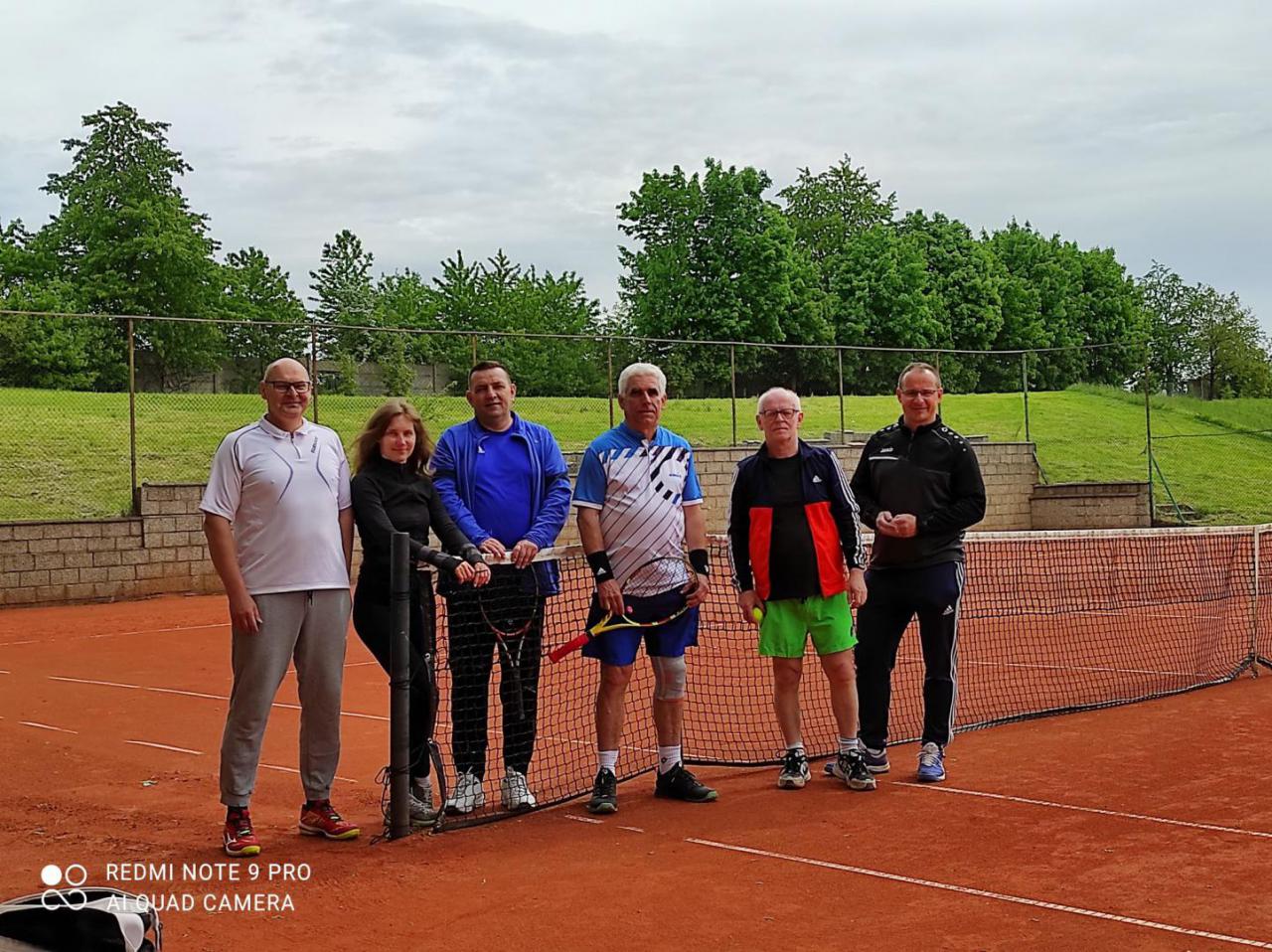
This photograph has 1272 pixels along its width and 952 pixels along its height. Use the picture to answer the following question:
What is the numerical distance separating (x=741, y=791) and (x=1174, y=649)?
272 inches

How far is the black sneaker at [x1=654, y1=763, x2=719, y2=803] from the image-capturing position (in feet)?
21.7

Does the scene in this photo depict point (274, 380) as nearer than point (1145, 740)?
Yes

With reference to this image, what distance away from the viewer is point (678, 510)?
6.59 metres

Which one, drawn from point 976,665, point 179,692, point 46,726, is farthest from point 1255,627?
point 46,726

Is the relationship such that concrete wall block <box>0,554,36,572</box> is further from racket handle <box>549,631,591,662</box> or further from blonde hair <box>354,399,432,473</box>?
blonde hair <box>354,399,432,473</box>

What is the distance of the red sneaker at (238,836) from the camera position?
221 inches

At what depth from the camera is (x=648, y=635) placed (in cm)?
658

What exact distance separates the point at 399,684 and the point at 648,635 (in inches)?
50.0

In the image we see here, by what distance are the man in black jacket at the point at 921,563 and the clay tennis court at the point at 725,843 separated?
0.33 meters

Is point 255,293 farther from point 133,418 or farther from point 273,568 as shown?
point 273,568

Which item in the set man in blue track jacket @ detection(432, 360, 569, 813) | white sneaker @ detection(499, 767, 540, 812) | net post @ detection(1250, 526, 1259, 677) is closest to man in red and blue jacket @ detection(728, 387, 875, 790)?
man in blue track jacket @ detection(432, 360, 569, 813)

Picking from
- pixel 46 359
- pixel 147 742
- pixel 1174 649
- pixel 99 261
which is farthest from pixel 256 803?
pixel 99 261

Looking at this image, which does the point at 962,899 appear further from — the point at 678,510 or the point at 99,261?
the point at 99,261

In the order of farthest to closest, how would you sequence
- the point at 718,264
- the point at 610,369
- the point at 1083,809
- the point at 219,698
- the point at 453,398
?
the point at 718,264 → the point at 610,369 → the point at 453,398 → the point at 219,698 → the point at 1083,809
